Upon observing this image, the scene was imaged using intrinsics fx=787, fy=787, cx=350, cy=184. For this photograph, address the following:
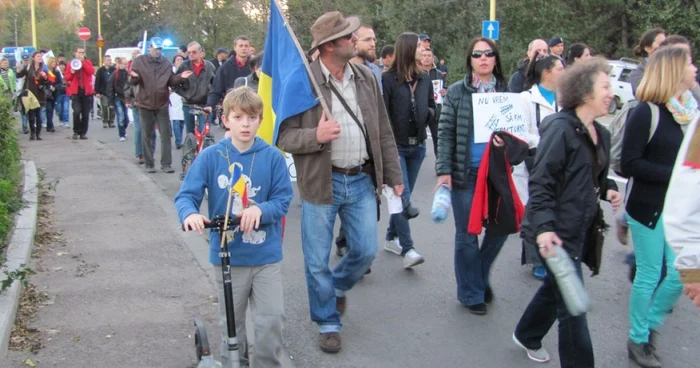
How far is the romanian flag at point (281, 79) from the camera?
4.78 metres

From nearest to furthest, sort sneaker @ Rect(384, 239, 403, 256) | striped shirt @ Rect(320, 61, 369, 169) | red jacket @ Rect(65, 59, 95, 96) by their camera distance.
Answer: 1. striped shirt @ Rect(320, 61, 369, 169)
2. sneaker @ Rect(384, 239, 403, 256)
3. red jacket @ Rect(65, 59, 95, 96)

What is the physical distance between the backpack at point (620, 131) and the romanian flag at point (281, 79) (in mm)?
1901

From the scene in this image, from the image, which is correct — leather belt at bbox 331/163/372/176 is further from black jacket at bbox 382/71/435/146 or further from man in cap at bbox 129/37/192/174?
man in cap at bbox 129/37/192/174

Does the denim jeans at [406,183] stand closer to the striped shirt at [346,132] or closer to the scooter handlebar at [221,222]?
the striped shirt at [346,132]

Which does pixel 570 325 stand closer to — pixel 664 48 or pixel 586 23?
pixel 664 48

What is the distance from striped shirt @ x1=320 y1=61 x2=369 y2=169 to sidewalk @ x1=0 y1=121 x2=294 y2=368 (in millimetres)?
1462

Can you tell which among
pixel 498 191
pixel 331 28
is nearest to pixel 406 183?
pixel 498 191

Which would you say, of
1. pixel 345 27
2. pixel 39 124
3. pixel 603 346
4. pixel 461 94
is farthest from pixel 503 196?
pixel 39 124

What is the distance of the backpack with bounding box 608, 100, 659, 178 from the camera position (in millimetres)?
4621

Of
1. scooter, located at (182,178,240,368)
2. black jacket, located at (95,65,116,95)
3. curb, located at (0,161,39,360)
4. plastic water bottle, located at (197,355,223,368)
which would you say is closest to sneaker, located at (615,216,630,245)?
scooter, located at (182,178,240,368)

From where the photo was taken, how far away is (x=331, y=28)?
4809mm

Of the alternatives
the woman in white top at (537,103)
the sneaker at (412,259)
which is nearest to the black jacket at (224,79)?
the sneaker at (412,259)

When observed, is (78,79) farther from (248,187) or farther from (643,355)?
(643,355)

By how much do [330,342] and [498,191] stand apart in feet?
5.06
